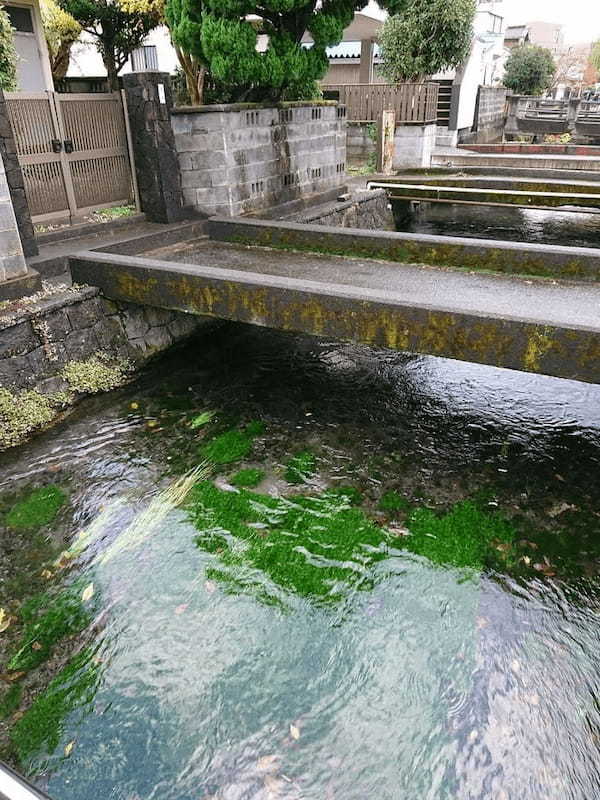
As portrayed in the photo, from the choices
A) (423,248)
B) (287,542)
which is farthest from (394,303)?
(423,248)

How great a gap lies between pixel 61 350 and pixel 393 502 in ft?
12.5

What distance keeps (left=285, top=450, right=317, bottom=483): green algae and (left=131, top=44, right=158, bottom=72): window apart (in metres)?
16.0

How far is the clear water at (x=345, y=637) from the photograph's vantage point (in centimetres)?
295

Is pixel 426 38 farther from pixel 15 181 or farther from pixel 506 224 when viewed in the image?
pixel 15 181

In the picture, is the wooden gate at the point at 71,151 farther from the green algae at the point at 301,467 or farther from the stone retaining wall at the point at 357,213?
the green algae at the point at 301,467

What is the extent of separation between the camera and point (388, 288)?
610 cm

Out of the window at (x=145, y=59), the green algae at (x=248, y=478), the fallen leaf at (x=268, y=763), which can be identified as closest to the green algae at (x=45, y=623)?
the fallen leaf at (x=268, y=763)

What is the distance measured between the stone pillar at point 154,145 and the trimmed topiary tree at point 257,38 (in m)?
0.96

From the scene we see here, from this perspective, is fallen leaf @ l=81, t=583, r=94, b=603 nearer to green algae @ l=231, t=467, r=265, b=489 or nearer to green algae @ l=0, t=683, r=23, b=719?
green algae @ l=0, t=683, r=23, b=719

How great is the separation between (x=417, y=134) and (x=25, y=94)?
36.7 ft

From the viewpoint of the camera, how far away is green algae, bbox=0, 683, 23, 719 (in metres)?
3.22

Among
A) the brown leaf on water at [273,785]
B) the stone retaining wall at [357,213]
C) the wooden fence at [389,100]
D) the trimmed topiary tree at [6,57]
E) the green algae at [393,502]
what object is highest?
the trimmed topiary tree at [6,57]

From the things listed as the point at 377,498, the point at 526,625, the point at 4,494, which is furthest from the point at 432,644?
the point at 4,494

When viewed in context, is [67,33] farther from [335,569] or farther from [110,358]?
[335,569]
